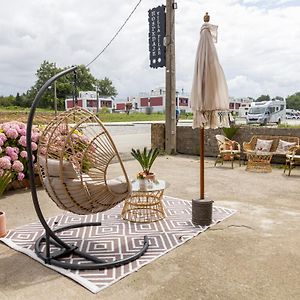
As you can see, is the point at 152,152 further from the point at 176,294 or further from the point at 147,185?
the point at 176,294

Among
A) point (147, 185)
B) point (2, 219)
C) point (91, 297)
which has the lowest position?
point (91, 297)

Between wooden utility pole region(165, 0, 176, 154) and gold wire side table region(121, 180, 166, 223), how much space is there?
606 cm

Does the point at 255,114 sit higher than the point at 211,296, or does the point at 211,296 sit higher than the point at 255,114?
the point at 255,114

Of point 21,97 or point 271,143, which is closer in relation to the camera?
point 271,143

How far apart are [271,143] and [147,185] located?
5.12 meters

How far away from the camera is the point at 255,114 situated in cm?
2403

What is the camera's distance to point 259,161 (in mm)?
7707

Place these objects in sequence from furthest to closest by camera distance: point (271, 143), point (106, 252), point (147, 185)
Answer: point (271, 143) → point (147, 185) → point (106, 252)

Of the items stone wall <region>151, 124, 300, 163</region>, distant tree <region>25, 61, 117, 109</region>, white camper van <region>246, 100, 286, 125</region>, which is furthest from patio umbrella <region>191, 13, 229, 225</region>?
distant tree <region>25, 61, 117, 109</region>

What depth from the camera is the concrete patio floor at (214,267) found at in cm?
246

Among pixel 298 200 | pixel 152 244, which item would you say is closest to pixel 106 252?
pixel 152 244

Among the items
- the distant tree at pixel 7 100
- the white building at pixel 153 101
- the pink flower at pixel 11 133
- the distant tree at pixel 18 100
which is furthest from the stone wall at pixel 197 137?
the distant tree at pixel 7 100

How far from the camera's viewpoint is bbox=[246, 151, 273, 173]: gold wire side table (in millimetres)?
7588

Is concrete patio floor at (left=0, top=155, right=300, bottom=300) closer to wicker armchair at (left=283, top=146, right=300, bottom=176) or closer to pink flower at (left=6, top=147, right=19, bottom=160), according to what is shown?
pink flower at (left=6, top=147, right=19, bottom=160)
